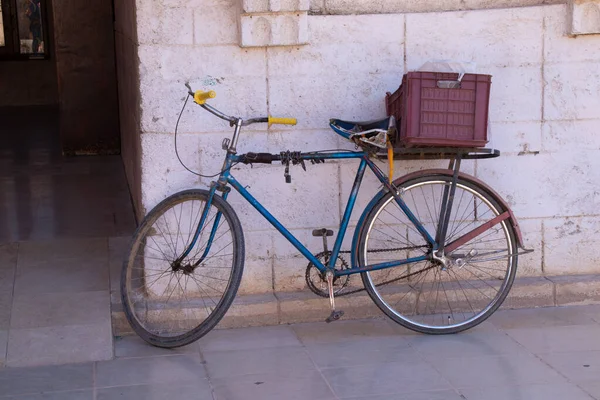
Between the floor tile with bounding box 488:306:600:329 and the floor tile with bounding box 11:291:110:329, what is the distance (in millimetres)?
2337

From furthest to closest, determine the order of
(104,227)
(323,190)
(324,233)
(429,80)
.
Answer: (104,227), (323,190), (324,233), (429,80)

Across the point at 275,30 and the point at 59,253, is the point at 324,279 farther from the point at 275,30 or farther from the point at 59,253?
the point at 59,253

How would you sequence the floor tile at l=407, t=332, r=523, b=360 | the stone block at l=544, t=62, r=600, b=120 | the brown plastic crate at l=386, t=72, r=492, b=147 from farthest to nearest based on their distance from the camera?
the stone block at l=544, t=62, r=600, b=120 → the floor tile at l=407, t=332, r=523, b=360 → the brown plastic crate at l=386, t=72, r=492, b=147

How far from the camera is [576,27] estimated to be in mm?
5512

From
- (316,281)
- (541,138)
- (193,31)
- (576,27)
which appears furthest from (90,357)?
(576,27)

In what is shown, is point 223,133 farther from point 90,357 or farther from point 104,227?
point 104,227

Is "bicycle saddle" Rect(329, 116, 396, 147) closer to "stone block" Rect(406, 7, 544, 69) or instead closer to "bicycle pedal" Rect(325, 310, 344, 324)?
"stone block" Rect(406, 7, 544, 69)

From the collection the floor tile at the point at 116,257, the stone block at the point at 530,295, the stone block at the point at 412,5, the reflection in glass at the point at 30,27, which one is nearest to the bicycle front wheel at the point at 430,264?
the stone block at the point at 530,295

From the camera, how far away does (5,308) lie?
17.5 ft

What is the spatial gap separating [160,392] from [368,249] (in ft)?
5.29

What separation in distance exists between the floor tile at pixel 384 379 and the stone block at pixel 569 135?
68.2 inches

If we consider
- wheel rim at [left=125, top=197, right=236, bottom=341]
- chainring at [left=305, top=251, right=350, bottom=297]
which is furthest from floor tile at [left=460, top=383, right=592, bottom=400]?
wheel rim at [left=125, top=197, right=236, bottom=341]

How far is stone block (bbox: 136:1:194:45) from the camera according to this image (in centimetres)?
521

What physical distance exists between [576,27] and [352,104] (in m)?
1.43
